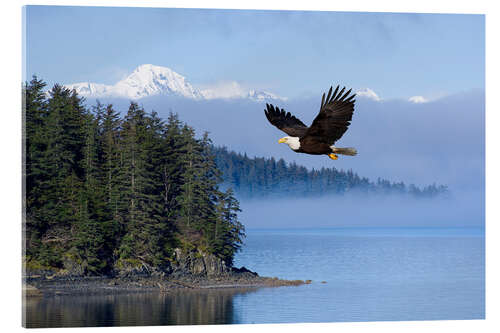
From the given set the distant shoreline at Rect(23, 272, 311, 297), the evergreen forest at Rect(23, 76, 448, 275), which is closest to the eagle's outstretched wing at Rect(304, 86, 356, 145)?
the evergreen forest at Rect(23, 76, 448, 275)

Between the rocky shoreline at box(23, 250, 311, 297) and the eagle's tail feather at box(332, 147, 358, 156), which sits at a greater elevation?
the eagle's tail feather at box(332, 147, 358, 156)

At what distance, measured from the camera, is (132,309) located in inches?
414

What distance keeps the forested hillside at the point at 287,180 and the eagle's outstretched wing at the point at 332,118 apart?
3.66m

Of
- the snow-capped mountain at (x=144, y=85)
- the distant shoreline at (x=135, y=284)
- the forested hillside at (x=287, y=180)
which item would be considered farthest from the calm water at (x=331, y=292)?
the snow-capped mountain at (x=144, y=85)

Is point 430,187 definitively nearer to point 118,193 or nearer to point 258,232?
point 258,232

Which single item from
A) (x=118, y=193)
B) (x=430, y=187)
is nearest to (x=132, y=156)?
(x=118, y=193)

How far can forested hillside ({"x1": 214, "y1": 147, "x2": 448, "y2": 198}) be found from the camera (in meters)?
12.2

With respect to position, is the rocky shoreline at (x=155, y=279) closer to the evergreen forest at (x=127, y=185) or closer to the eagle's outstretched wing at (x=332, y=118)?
the evergreen forest at (x=127, y=185)

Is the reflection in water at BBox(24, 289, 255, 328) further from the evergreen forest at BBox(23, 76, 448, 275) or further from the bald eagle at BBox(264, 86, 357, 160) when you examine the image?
the bald eagle at BBox(264, 86, 357, 160)

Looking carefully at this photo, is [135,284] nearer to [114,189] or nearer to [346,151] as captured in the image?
[114,189]

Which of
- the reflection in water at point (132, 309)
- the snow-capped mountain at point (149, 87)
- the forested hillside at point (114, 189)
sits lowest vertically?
the reflection in water at point (132, 309)

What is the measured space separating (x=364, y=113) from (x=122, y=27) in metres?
3.68

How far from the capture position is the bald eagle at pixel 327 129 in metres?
8.16

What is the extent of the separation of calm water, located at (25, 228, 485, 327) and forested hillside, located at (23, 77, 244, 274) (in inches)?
22.7
